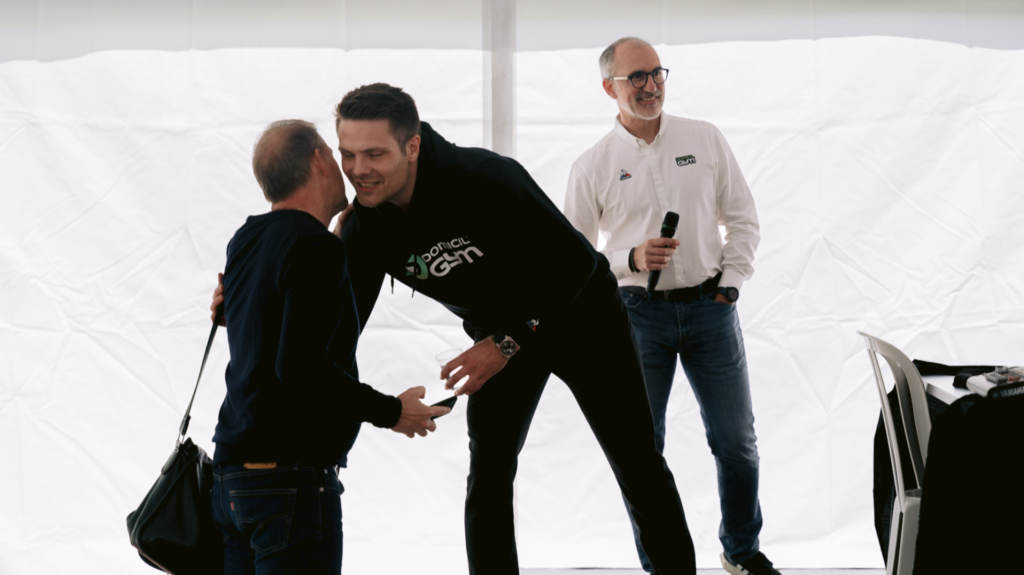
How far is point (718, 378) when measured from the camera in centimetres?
220

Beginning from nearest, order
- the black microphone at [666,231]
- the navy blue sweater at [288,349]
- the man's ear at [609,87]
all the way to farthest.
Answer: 1. the navy blue sweater at [288,349]
2. the black microphone at [666,231]
3. the man's ear at [609,87]

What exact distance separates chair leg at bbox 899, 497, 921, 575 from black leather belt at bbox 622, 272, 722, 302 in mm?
899

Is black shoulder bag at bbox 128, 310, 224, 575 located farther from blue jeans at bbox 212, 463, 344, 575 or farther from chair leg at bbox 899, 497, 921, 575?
chair leg at bbox 899, 497, 921, 575

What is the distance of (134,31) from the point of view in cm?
257

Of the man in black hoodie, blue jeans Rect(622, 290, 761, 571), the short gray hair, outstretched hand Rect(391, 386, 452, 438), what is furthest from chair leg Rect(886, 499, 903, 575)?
the short gray hair

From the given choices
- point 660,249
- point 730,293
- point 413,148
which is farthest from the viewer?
point 730,293

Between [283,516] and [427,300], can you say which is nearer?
[283,516]

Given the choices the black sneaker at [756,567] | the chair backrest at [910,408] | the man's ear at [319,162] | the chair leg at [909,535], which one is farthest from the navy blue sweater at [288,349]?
the black sneaker at [756,567]

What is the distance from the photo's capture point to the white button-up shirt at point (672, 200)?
7.23 ft

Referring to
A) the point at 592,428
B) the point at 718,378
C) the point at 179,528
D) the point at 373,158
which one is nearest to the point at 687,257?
the point at 718,378

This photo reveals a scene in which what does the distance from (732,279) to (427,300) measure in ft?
3.67

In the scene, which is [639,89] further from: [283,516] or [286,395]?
[283,516]

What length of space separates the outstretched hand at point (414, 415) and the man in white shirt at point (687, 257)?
39.3 inches

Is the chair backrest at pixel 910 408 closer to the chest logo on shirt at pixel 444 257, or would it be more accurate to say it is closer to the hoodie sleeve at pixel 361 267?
the chest logo on shirt at pixel 444 257
